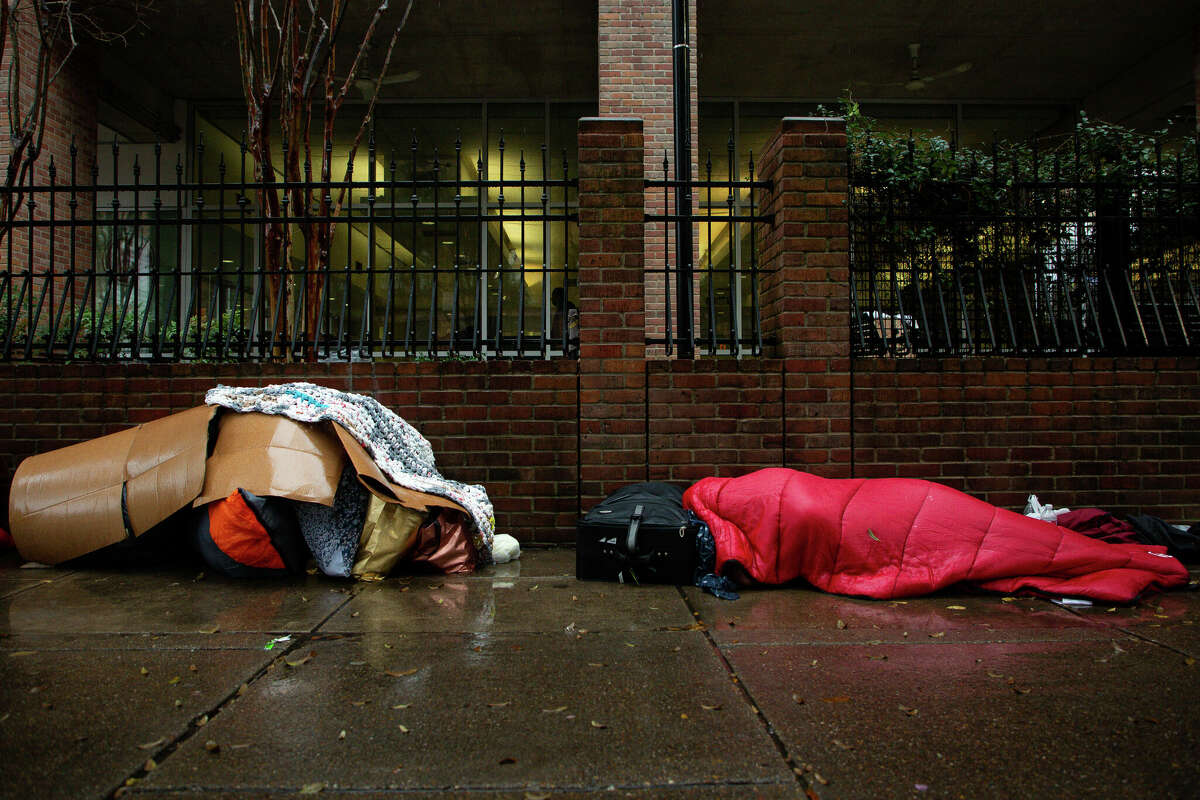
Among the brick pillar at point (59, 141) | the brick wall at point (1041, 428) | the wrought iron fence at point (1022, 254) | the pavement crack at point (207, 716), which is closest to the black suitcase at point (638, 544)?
the pavement crack at point (207, 716)

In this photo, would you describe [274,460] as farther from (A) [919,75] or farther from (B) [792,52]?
(A) [919,75]

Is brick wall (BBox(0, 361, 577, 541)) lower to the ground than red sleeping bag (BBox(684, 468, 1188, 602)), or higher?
higher

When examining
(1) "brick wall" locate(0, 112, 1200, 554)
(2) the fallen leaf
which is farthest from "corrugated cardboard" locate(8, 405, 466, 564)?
Result: (2) the fallen leaf

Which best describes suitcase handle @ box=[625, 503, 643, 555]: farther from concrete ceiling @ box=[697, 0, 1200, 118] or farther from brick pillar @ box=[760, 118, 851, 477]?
concrete ceiling @ box=[697, 0, 1200, 118]

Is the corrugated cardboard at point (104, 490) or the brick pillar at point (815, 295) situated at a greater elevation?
the brick pillar at point (815, 295)

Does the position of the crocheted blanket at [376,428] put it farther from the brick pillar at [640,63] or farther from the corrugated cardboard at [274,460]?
the brick pillar at [640,63]

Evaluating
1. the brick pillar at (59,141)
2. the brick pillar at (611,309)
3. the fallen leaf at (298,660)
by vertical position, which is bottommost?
the fallen leaf at (298,660)

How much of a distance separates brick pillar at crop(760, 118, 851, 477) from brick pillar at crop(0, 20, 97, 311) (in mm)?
8194

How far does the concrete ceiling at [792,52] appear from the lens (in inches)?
390

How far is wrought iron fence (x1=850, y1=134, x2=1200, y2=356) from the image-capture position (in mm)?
4777

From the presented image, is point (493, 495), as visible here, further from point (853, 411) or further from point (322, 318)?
point (853, 411)

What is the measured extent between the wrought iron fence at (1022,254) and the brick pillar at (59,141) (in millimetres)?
8690

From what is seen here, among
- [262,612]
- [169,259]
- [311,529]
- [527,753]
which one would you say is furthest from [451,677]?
[169,259]

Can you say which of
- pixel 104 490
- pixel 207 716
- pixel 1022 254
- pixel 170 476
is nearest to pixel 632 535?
pixel 207 716
